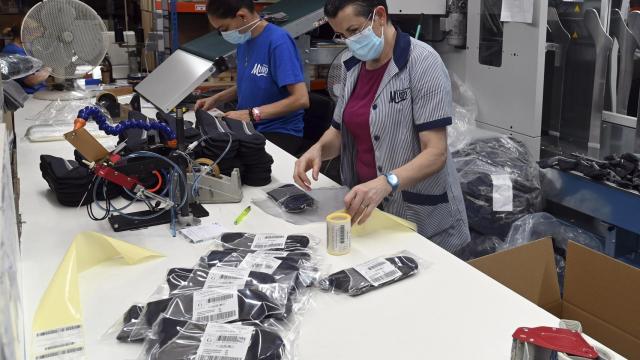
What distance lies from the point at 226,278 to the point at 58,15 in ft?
7.17

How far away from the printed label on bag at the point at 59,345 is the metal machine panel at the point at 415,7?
2623 mm

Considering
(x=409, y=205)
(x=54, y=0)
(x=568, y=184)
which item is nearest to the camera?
(x=409, y=205)

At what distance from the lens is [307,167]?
1863 mm

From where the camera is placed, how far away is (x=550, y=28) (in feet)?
9.84

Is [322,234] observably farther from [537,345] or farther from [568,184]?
[568,184]

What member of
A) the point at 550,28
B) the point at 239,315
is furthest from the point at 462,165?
the point at 239,315

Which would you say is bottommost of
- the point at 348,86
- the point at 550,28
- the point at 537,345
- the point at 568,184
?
the point at 568,184

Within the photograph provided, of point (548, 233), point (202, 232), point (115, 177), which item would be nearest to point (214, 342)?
point (202, 232)

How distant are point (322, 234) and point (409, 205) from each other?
16.4 inches

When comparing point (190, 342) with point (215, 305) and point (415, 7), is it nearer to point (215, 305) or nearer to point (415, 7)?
point (215, 305)

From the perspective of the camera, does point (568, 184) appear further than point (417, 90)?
Yes

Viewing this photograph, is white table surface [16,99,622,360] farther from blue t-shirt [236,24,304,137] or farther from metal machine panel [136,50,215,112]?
blue t-shirt [236,24,304,137]

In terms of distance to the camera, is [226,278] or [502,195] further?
[502,195]

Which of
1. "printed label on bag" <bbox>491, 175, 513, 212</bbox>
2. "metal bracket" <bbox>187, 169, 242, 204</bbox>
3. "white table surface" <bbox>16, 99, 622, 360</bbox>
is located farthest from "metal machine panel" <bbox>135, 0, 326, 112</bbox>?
"printed label on bag" <bbox>491, 175, 513, 212</bbox>
